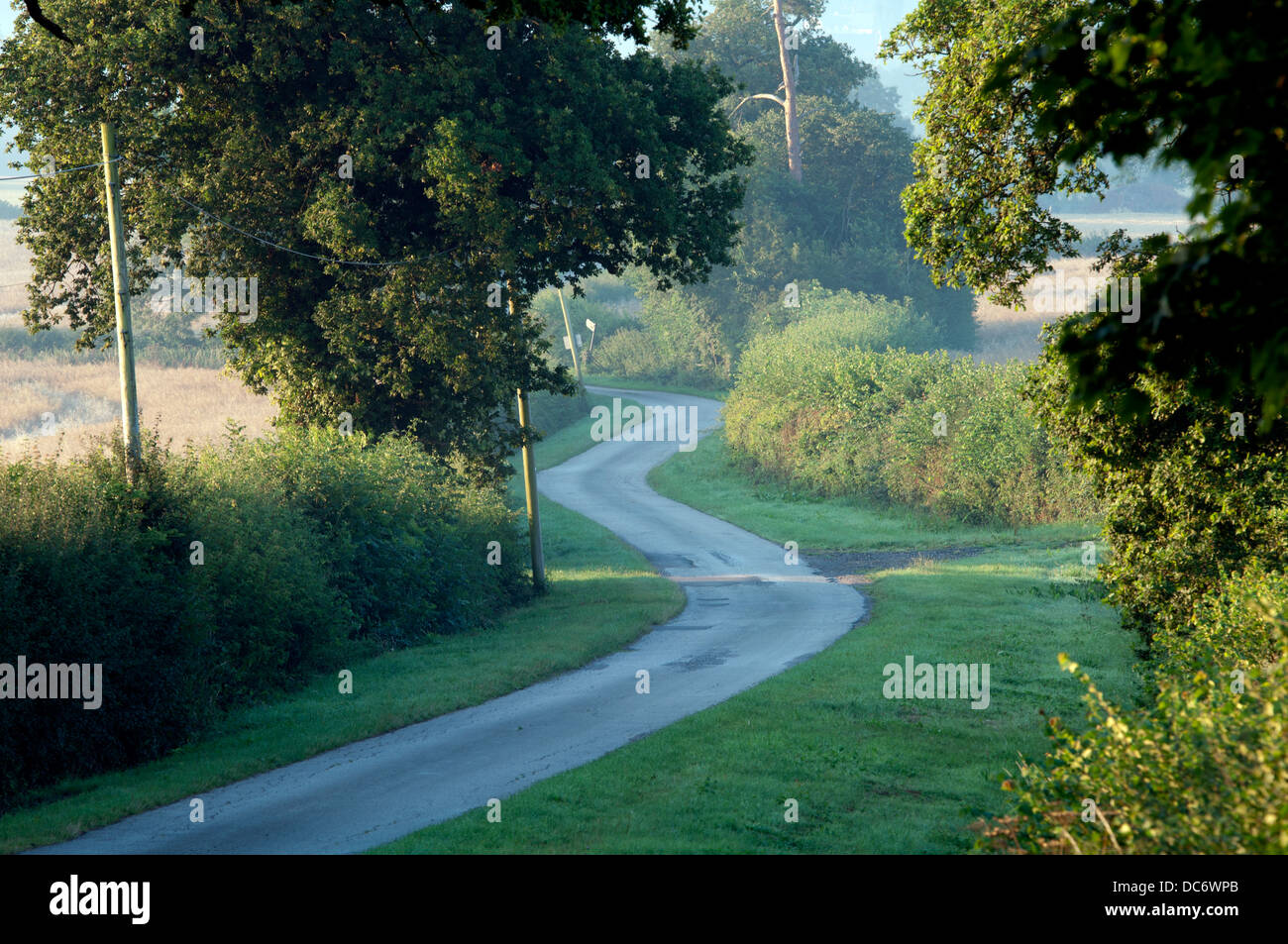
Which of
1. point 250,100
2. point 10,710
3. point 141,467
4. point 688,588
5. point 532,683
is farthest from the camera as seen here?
point 688,588

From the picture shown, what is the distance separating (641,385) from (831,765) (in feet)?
226

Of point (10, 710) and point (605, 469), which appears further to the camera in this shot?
point (605, 469)

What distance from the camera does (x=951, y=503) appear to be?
3881cm

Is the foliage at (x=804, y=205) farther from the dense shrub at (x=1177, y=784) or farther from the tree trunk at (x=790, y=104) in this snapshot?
the dense shrub at (x=1177, y=784)

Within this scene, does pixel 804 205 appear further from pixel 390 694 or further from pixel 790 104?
pixel 390 694

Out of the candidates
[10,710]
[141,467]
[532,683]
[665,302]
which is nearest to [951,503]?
[532,683]

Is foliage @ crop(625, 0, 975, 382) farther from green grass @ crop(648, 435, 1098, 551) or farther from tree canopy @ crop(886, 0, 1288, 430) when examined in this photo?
tree canopy @ crop(886, 0, 1288, 430)

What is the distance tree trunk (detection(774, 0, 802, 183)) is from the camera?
72.5 meters

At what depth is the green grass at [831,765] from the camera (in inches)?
397

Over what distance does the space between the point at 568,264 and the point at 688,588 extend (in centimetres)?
900

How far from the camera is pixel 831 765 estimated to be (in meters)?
12.6

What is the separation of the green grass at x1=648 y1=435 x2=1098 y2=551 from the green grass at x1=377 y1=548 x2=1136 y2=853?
13.6m

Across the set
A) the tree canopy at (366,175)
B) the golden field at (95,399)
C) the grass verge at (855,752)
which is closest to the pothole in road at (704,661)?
the grass verge at (855,752)
